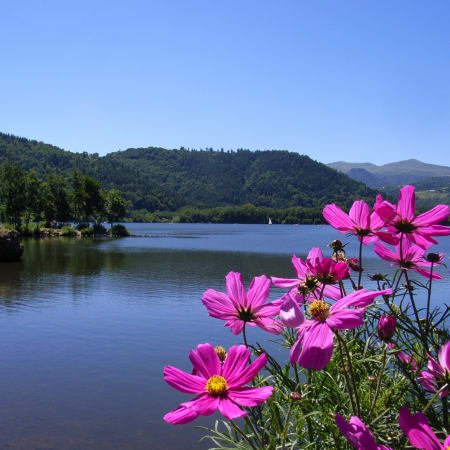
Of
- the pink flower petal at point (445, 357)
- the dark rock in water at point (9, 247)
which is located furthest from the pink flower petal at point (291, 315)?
the dark rock in water at point (9, 247)

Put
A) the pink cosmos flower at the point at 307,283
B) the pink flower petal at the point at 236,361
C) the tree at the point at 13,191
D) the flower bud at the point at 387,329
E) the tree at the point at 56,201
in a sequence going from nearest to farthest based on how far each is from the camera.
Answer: the pink flower petal at the point at 236,361, the flower bud at the point at 387,329, the pink cosmos flower at the point at 307,283, the tree at the point at 13,191, the tree at the point at 56,201

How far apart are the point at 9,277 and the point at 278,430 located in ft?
73.3

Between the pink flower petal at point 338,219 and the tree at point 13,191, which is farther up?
the tree at point 13,191

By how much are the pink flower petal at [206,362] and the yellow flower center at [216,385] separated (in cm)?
4

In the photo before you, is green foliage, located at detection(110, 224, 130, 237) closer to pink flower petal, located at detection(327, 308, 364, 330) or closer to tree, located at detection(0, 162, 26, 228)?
tree, located at detection(0, 162, 26, 228)

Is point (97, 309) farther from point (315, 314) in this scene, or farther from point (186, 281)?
point (315, 314)

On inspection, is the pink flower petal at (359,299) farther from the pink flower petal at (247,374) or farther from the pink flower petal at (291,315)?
the pink flower petal at (247,374)

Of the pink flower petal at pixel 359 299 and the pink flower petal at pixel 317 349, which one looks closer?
the pink flower petal at pixel 317 349

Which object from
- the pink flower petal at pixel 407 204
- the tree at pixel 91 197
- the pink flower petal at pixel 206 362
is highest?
the tree at pixel 91 197

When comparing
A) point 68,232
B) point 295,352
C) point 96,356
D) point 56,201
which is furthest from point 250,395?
point 56,201

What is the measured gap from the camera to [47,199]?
70438 mm

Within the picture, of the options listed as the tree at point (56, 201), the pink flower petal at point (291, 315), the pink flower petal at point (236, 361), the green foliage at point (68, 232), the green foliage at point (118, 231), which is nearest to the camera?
the pink flower petal at point (291, 315)

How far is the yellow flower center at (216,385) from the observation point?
0.99 meters

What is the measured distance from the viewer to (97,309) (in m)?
14.7
